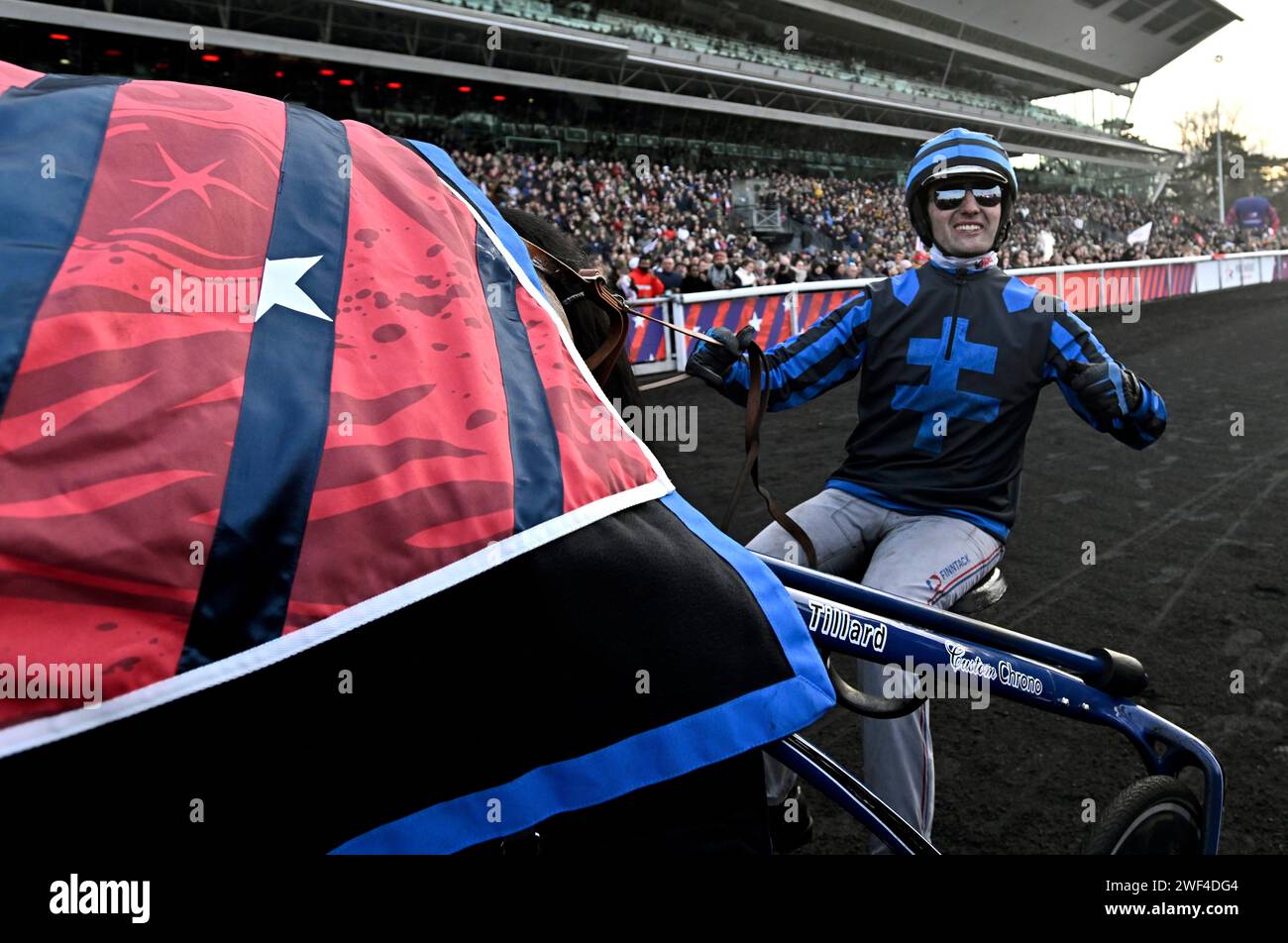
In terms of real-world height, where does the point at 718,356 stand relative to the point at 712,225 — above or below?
below

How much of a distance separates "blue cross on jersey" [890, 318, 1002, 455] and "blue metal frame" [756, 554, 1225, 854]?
695 mm

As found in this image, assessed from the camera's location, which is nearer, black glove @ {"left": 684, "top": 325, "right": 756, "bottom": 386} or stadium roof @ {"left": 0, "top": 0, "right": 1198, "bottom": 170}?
black glove @ {"left": 684, "top": 325, "right": 756, "bottom": 386}

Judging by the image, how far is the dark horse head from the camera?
2004 millimetres

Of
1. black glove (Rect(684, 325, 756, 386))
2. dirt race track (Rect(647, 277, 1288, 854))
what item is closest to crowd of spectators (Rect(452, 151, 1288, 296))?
dirt race track (Rect(647, 277, 1288, 854))

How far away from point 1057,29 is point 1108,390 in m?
49.6

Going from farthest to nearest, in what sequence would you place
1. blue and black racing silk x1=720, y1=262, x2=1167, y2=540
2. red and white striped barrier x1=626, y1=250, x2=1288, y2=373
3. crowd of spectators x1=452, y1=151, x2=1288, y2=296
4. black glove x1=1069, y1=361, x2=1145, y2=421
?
crowd of spectators x1=452, y1=151, x2=1288, y2=296, red and white striped barrier x1=626, y1=250, x2=1288, y2=373, blue and black racing silk x1=720, y1=262, x2=1167, y2=540, black glove x1=1069, y1=361, x2=1145, y2=421

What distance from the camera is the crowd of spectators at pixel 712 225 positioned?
52.5ft

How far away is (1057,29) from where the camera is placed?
4356cm

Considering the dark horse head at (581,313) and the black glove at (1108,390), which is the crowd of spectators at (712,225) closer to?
the black glove at (1108,390)

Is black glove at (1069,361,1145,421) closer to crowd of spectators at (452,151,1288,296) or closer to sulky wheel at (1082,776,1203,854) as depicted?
sulky wheel at (1082,776,1203,854)

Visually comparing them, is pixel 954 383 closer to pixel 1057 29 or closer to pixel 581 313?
pixel 581 313

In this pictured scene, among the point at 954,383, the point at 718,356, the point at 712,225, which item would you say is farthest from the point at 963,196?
the point at 712,225

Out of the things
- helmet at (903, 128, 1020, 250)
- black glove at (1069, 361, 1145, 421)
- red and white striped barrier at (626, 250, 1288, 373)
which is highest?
red and white striped barrier at (626, 250, 1288, 373)
